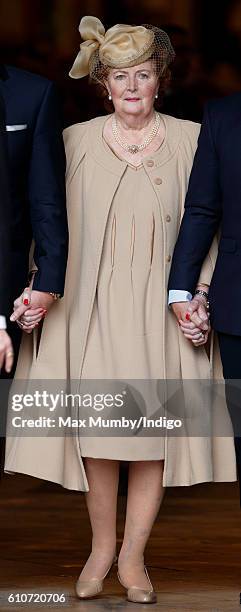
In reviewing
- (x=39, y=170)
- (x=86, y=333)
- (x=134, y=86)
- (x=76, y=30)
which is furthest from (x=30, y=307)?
(x=76, y=30)

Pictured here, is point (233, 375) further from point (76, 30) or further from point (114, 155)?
point (76, 30)

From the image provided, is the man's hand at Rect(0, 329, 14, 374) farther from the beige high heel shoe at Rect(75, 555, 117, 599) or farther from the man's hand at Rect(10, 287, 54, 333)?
the beige high heel shoe at Rect(75, 555, 117, 599)

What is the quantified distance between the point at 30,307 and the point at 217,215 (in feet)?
1.87

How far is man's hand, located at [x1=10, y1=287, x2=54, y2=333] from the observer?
4367 millimetres

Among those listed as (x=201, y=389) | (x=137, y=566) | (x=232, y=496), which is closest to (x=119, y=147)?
(x=201, y=389)

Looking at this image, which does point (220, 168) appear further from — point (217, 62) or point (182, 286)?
point (217, 62)

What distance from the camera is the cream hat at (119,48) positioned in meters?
4.41

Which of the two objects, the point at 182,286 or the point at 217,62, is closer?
the point at 182,286

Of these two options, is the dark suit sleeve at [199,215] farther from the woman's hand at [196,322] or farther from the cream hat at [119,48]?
the cream hat at [119,48]

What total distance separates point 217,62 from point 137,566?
4.27 meters

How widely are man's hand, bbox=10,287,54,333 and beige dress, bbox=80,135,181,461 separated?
167 mm

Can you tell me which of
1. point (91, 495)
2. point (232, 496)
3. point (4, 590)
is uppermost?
point (91, 495)

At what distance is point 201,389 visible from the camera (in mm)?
4492

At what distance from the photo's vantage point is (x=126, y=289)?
14.5ft
